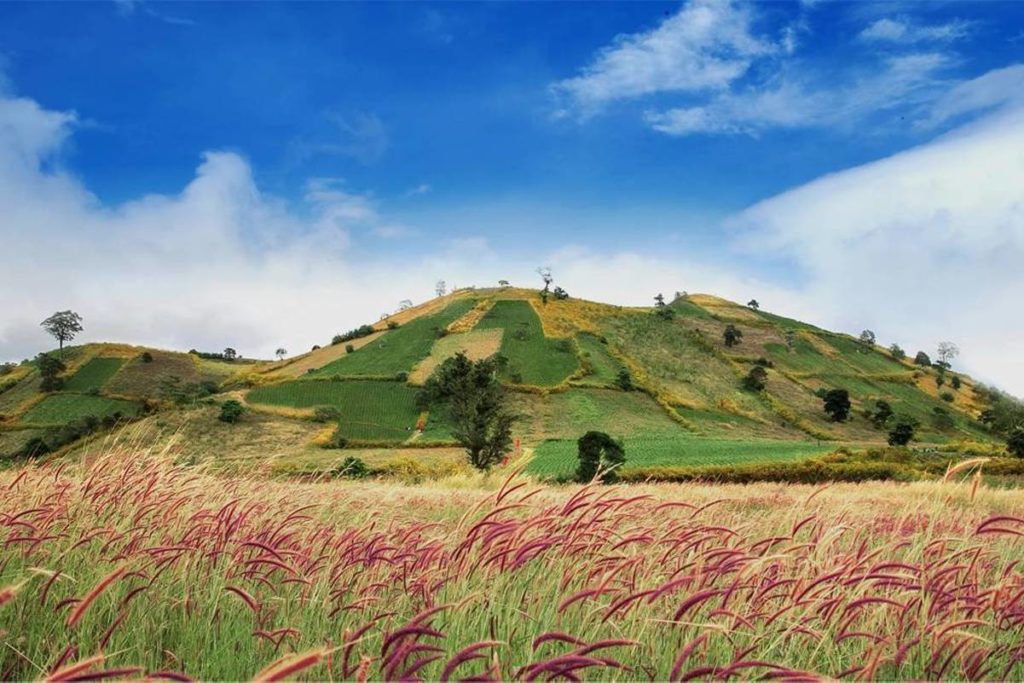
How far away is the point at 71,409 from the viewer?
9750 cm

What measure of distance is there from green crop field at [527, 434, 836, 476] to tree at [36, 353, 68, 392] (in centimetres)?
7959

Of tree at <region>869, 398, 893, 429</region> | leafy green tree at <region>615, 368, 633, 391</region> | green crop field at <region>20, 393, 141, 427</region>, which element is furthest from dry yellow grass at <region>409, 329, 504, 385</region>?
tree at <region>869, 398, 893, 429</region>

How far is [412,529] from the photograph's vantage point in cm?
593

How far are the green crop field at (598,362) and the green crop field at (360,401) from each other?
25.9 meters

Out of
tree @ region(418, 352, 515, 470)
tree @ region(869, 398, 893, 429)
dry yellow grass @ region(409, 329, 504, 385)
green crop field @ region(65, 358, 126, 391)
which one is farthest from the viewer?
tree @ region(869, 398, 893, 429)

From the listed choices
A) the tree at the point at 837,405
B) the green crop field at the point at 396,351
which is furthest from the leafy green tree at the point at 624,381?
the tree at the point at 837,405

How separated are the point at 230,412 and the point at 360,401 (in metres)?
17.6

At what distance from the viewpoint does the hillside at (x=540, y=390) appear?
77250mm

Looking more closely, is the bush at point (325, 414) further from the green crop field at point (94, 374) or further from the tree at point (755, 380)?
the tree at point (755, 380)

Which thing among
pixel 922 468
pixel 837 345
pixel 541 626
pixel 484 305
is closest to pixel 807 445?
pixel 922 468

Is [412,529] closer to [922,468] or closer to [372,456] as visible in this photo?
[922,468]

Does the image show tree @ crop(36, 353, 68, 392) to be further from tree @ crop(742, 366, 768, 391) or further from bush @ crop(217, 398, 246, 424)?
tree @ crop(742, 366, 768, 391)

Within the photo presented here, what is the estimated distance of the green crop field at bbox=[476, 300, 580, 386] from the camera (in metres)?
101

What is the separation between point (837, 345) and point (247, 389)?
12816cm
